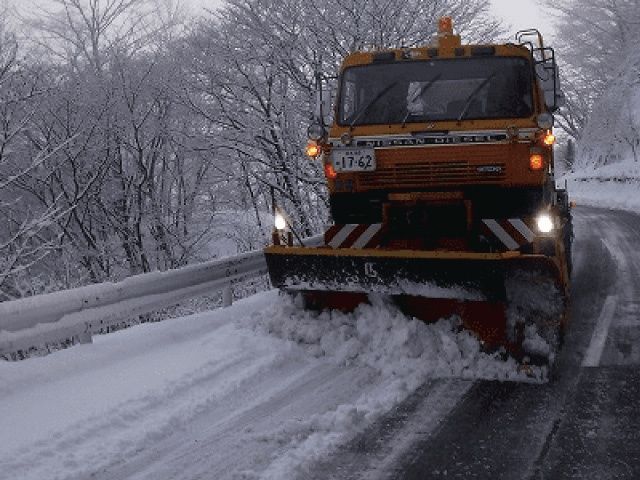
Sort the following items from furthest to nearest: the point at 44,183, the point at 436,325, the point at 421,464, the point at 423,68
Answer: the point at 44,183
the point at 423,68
the point at 436,325
the point at 421,464

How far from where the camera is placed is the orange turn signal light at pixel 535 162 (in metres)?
5.89

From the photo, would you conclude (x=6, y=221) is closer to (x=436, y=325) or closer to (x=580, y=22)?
(x=436, y=325)

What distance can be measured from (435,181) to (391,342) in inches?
61.0

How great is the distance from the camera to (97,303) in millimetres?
5707

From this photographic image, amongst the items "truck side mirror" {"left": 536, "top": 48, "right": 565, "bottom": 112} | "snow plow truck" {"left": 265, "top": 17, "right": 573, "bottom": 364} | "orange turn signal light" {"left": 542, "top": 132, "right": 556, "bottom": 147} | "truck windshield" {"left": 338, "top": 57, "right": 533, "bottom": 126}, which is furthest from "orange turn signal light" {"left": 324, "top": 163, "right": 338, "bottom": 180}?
"truck side mirror" {"left": 536, "top": 48, "right": 565, "bottom": 112}

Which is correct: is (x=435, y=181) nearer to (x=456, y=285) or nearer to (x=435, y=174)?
(x=435, y=174)

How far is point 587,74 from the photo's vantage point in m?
45.6

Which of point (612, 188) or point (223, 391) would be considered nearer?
point (223, 391)

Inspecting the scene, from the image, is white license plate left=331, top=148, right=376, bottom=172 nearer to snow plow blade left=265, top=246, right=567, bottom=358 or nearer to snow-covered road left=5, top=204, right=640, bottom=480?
snow plow blade left=265, top=246, right=567, bottom=358

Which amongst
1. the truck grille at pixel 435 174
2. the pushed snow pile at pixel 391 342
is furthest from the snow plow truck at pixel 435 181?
the pushed snow pile at pixel 391 342

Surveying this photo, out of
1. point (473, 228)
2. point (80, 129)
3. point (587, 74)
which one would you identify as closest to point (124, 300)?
point (473, 228)

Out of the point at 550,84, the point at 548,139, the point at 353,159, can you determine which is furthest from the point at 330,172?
the point at 550,84

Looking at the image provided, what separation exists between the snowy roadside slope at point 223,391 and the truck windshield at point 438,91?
1.88 meters

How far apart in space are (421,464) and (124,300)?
11.0 ft
